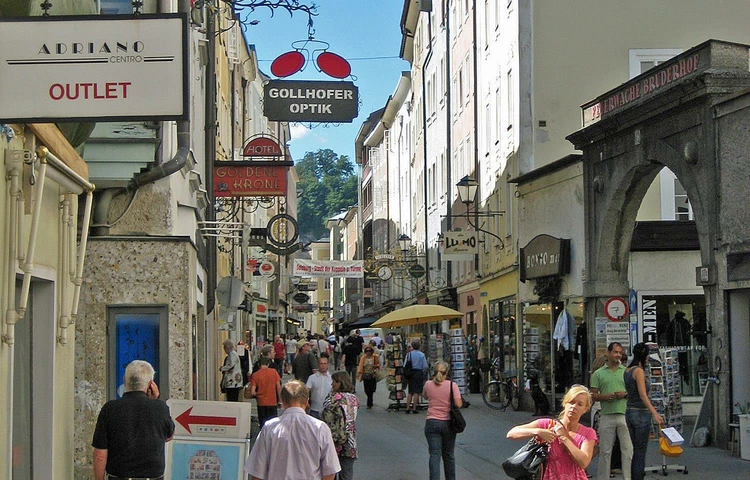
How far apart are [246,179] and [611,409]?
12.5m

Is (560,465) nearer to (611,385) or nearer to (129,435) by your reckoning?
(129,435)

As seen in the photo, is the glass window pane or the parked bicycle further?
the parked bicycle

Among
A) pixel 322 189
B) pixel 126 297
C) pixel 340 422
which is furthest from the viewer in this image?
pixel 322 189

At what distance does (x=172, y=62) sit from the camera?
24.3ft

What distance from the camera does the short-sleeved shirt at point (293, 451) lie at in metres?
8.44

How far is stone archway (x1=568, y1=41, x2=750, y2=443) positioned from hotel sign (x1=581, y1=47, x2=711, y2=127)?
0.06 ft

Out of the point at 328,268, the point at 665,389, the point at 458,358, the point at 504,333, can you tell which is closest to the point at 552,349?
the point at 458,358

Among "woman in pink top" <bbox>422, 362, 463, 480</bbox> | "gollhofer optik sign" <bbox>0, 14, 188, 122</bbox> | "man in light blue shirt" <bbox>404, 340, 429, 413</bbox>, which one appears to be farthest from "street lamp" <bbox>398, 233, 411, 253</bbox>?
"gollhofer optik sign" <bbox>0, 14, 188, 122</bbox>

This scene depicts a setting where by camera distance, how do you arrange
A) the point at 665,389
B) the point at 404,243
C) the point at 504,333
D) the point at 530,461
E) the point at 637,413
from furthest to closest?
the point at 404,243
the point at 504,333
the point at 665,389
the point at 637,413
the point at 530,461

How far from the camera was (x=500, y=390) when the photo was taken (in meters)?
31.9

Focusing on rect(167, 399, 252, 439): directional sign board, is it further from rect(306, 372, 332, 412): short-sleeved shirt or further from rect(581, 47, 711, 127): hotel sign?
rect(581, 47, 711, 127): hotel sign

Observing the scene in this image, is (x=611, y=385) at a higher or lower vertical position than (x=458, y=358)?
higher

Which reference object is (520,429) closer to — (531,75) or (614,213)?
(614,213)

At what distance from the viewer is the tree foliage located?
154875 millimetres
